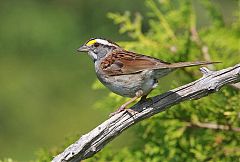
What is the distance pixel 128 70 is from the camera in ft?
12.3

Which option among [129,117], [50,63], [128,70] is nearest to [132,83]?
[128,70]

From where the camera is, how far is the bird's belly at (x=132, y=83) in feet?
11.9

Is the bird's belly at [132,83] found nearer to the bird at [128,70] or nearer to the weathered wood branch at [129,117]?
the bird at [128,70]

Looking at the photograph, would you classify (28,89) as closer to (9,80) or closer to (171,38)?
(9,80)

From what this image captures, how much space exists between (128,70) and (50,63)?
216 inches

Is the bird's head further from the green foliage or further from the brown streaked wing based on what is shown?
the green foliage

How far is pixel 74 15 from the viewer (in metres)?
9.29

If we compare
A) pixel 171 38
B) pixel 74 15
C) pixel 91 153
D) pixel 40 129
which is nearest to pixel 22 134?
pixel 40 129

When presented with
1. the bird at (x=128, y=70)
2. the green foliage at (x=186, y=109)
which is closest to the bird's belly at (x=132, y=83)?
the bird at (x=128, y=70)

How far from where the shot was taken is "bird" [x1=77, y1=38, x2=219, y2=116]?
3.60 m

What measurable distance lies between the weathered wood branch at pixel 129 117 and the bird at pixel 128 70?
0.51 ft

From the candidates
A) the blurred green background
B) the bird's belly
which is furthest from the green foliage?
the blurred green background

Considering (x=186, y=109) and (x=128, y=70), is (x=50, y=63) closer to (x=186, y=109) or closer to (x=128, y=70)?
(x=186, y=109)

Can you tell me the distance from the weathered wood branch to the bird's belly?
0.99 feet
